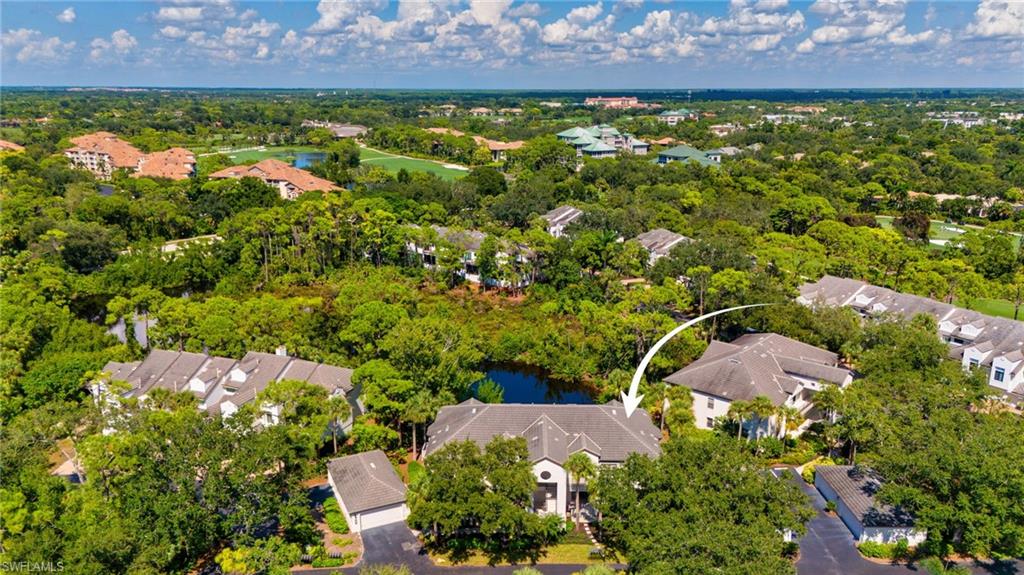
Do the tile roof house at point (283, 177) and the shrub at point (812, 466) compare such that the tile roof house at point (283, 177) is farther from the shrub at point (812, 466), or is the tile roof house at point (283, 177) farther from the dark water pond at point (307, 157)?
the shrub at point (812, 466)

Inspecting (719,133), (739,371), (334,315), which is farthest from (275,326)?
(719,133)

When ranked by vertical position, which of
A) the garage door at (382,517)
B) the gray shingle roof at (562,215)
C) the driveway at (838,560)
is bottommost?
the driveway at (838,560)

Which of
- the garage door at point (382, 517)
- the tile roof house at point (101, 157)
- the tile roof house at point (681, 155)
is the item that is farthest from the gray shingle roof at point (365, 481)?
the tile roof house at point (681, 155)

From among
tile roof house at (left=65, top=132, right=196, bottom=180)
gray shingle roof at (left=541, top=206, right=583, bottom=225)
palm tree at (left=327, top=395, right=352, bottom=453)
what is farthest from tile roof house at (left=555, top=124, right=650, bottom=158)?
palm tree at (left=327, top=395, right=352, bottom=453)

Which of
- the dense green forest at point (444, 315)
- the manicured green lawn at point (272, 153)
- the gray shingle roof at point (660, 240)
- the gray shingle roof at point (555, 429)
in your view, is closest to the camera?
the dense green forest at point (444, 315)

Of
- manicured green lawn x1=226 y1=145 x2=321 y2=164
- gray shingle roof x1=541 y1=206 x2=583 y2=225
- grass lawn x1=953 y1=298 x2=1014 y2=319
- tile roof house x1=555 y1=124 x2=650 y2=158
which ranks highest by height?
tile roof house x1=555 y1=124 x2=650 y2=158

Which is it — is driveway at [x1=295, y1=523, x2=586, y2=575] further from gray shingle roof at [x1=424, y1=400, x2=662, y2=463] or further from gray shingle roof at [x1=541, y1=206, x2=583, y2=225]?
gray shingle roof at [x1=541, y1=206, x2=583, y2=225]

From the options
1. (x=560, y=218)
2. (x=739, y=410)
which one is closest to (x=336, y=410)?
(x=739, y=410)

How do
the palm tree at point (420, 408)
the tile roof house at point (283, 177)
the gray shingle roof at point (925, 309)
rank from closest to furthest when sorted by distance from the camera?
the palm tree at point (420, 408) < the gray shingle roof at point (925, 309) < the tile roof house at point (283, 177)
